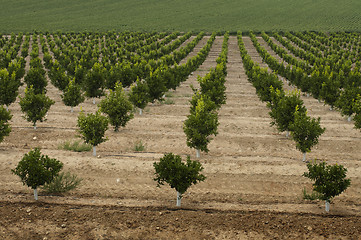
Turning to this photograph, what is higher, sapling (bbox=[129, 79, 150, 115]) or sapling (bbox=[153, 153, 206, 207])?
sapling (bbox=[153, 153, 206, 207])

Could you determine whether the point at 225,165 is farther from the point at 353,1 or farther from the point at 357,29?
the point at 353,1

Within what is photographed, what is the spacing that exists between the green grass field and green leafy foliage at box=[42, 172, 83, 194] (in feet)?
323

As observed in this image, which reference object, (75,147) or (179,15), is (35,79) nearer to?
(75,147)

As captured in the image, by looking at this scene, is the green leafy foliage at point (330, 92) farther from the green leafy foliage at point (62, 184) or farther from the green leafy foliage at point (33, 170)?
the green leafy foliage at point (33, 170)

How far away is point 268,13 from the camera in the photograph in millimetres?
133875

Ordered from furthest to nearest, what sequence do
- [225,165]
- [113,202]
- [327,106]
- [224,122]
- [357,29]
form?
[357,29]
[327,106]
[224,122]
[225,165]
[113,202]

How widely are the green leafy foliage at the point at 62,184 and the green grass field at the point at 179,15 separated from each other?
98369mm

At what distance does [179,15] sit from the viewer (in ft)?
433

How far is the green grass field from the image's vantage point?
11356 cm

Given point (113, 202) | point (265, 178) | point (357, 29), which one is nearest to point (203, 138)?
point (265, 178)

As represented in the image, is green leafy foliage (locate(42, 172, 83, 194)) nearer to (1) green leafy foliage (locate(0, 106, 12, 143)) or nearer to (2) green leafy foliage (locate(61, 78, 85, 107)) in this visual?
(1) green leafy foliage (locate(0, 106, 12, 143))

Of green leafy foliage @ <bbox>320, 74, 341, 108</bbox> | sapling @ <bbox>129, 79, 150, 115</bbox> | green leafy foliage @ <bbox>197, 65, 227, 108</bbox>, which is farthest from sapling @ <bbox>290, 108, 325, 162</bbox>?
green leafy foliage @ <bbox>320, 74, 341, 108</bbox>

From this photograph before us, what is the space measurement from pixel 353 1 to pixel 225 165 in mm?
155401

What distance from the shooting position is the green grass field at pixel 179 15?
114m
